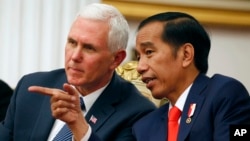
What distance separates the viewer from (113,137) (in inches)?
111

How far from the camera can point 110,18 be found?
2.88 meters

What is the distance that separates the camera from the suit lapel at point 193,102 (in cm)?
254

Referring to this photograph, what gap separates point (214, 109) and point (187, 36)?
332 millimetres

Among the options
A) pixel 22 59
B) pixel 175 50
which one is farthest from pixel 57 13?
pixel 175 50

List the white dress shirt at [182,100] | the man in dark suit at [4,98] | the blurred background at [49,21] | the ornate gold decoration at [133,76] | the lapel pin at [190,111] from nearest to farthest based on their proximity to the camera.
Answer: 1. the lapel pin at [190,111]
2. the white dress shirt at [182,100]
3. the man in dark suit at [4,98]
4. the ornate gold decoration at [133,76]
5. the blurred background at [49,21]

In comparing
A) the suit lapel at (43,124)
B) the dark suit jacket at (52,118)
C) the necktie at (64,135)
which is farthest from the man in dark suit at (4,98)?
the necktie at (64,135)

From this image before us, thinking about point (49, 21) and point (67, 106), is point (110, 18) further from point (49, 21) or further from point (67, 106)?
point (49, 21)

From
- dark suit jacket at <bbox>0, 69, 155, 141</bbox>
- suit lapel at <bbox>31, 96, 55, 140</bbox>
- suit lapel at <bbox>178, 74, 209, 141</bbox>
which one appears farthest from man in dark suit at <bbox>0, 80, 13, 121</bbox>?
suit lapel at <bbox>178, 74, 209, 141</bbox>

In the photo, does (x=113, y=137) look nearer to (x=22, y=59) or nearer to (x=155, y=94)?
(x=155, y=94)

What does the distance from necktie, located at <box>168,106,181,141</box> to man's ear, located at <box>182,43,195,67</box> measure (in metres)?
0.18

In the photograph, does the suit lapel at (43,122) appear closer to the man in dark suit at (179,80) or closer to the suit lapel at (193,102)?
the man in dark suit at (179,80)

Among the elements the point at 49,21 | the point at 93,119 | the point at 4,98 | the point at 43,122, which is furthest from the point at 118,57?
the point at 49,21

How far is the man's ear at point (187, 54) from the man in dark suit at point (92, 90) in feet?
1.11

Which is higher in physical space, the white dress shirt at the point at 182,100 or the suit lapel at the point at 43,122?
the white dress shirt at the point at 182,100
